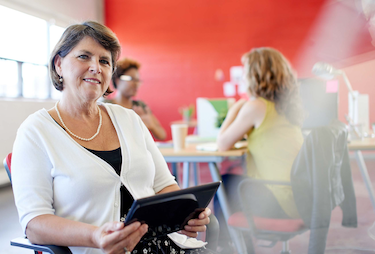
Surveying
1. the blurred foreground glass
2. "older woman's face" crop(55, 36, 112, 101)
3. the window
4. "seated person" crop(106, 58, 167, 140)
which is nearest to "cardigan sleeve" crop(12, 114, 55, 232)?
"older woman's face" crop(55, 36, 112, 101)

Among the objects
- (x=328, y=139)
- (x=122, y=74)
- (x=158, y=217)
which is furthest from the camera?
(x=122, y=74)

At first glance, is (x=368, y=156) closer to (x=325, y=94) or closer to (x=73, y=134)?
(x=325, y=94)

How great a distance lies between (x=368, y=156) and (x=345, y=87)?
887 mm

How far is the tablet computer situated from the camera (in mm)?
720

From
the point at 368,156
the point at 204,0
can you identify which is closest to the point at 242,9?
the point at 204,0

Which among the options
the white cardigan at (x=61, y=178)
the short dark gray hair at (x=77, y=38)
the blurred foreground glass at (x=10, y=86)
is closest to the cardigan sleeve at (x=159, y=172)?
the white cardigan at (x=61, y=178)

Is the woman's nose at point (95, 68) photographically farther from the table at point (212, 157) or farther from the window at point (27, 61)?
the window at point (27, 61)

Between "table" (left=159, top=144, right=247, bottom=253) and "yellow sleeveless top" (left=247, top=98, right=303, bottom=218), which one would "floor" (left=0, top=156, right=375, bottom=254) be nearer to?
"yellow sleeveless top" (left=247, top=98, right=303, bottom=218)

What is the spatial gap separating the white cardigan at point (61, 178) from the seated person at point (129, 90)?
1.45 meters

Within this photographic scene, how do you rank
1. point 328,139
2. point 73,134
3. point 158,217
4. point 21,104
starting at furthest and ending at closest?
point 21,104
point 328,139
point 73,134
point 158,217

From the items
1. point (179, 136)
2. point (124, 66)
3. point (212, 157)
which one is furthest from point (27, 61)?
point (212, 157)

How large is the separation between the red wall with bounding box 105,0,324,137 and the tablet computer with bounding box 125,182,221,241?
4.88 metres

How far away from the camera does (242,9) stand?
18.2 feet

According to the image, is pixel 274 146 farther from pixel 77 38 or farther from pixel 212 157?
pixel 77 38
